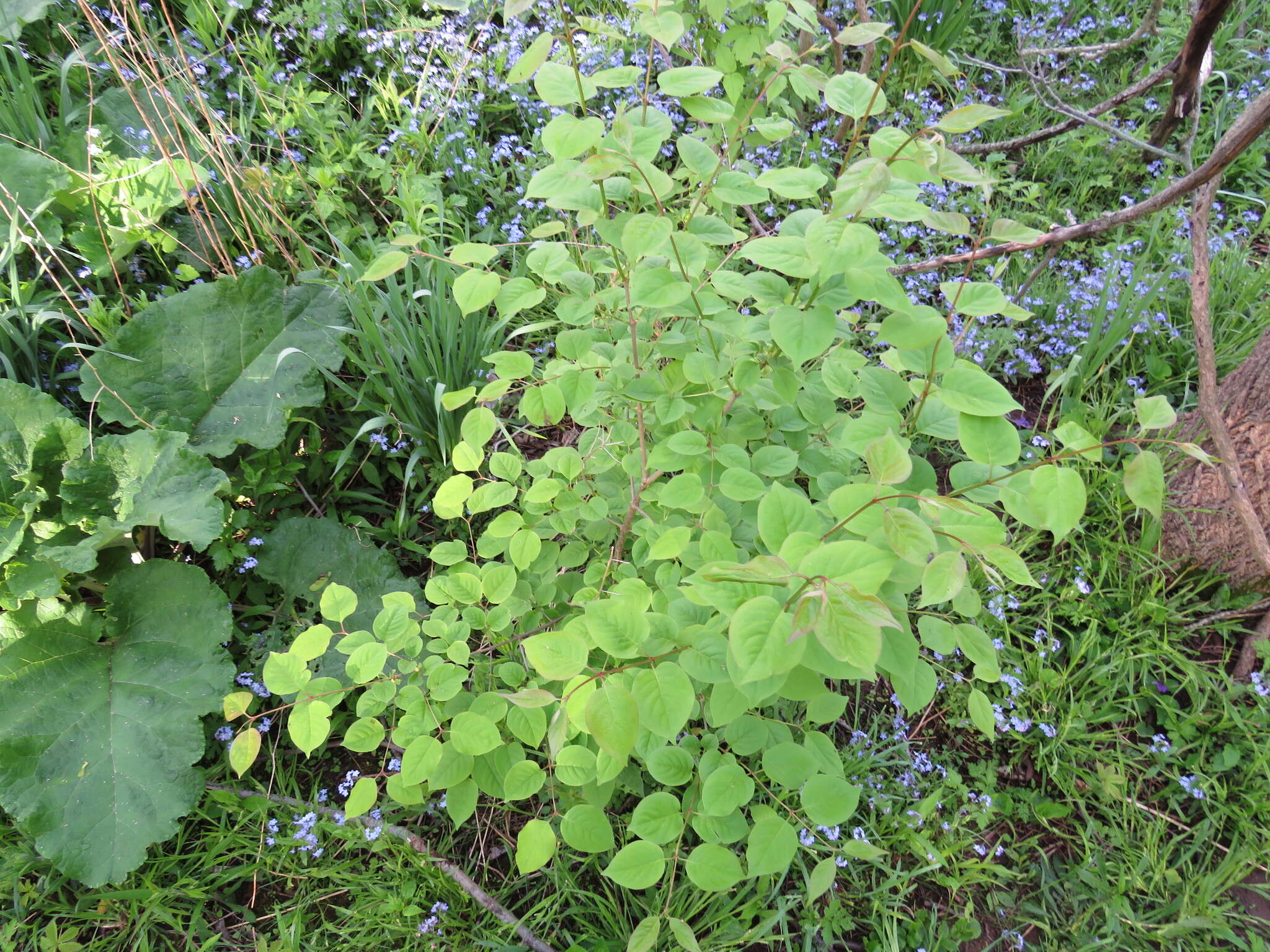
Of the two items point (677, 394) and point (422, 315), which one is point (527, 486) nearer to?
point (422, 315)

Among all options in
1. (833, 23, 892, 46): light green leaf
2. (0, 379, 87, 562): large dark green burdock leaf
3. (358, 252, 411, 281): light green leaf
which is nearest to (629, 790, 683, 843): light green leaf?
(358, 252, 411, 281): light green leaf

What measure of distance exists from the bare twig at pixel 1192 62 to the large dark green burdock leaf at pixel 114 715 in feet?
8.43

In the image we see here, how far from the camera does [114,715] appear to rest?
5.34ft

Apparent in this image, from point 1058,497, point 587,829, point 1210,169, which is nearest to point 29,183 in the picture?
point 587,829

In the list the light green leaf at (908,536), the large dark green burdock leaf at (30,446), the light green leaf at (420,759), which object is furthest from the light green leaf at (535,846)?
the large dark green burdock leaf at (30,446)

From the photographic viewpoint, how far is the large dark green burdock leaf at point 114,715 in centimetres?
150

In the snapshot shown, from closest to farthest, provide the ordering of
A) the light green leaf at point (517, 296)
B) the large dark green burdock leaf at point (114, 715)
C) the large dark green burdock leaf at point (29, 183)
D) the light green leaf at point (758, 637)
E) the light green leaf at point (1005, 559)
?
1. the light green leaf at point (758, 637)
2. the light green leaf at point (1005, 559)
3. the light green leaf at point (517, 296)
4. the large dark green burdock leaf at point (114, 715)
5. the large dark green burdock leaf at point (29, 183)

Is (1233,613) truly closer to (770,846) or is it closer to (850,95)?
(770,846)

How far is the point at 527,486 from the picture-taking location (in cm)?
196

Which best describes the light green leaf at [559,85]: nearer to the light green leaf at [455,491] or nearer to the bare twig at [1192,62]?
the light green leaf at [455,491]

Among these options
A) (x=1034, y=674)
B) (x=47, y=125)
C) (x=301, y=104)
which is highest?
(x=47, y=125)

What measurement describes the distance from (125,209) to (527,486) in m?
1.46

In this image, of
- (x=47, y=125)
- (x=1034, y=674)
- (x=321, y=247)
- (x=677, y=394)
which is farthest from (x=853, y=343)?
(x=47, y=125)

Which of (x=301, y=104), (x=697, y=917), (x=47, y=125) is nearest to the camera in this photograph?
(x=697, y=917)
